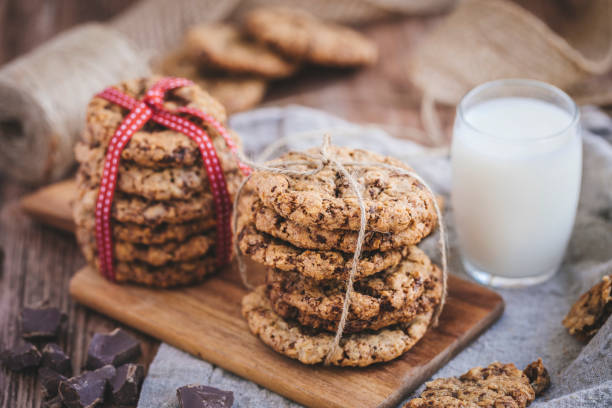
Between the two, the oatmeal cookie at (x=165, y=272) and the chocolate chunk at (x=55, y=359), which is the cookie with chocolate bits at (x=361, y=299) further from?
the chocolate chunk at (x=55, y=359)

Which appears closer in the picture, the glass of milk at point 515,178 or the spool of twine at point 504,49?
the glass of milk at point 515,178

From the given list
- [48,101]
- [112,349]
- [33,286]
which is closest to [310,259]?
[112,349]

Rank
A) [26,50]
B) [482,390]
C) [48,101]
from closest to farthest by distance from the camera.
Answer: [482,390] < [48,101] < [26,50]

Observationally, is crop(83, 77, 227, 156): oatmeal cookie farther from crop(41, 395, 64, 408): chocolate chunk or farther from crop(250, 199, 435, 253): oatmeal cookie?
crop(41, 395, 64, 408): chocolate chunk

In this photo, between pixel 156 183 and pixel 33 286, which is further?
pixel 33 286

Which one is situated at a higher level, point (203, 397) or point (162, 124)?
point (162, 124)

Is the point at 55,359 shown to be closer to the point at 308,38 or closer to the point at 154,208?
the point at 154,208

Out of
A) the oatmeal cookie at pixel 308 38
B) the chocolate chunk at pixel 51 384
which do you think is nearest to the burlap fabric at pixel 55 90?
the oatmeal cookie at pixel 308 38
